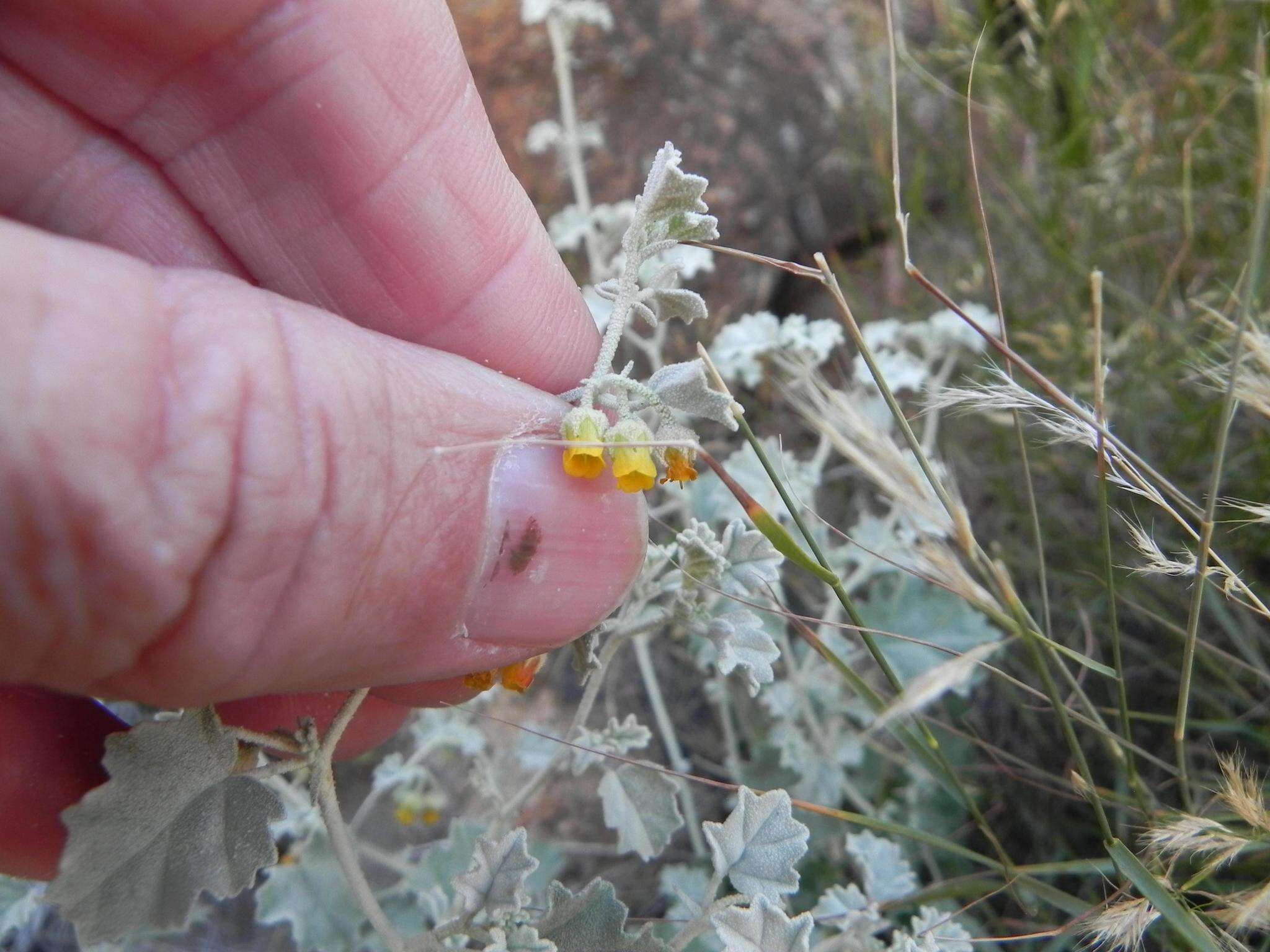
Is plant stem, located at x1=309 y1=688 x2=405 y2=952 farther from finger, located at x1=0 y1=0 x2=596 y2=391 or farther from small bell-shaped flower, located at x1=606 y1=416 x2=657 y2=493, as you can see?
finger, located at x1=0 y1=0 x2=596 y2=391

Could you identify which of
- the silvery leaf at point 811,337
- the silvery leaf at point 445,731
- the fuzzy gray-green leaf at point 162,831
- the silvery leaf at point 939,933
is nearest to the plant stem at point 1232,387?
the silvery leaf at point 939,933

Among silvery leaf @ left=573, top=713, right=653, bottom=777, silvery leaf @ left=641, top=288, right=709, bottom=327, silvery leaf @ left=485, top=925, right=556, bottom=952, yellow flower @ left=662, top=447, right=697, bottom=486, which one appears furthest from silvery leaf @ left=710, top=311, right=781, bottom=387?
silvery leaf @ left=485, top=925, right=556, bottom=952

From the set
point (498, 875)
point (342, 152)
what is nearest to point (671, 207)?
point (342, 152)

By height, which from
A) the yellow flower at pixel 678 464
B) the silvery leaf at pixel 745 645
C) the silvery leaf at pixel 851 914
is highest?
the yellow flower at pixel 678 464

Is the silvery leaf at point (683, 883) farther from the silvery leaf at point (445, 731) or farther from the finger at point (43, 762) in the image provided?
the finger at point (43, 762)

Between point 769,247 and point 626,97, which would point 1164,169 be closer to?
point 769,247

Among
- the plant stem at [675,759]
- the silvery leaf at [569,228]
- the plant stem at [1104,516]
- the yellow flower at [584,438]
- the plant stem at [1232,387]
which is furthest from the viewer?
the silvery leaf at [569,228]

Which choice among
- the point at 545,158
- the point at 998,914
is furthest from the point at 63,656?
the point at 545,158

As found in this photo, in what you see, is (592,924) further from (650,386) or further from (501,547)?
(650,386)
